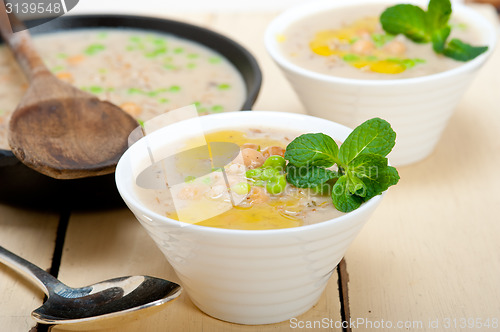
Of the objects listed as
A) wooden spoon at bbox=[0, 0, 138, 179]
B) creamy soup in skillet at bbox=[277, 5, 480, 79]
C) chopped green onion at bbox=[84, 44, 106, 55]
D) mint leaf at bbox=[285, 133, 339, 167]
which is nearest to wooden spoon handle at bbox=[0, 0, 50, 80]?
wooden spoon at bbox=[0, 0, 138, 179]

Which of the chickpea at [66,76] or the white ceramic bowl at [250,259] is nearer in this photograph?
the white ceramic bowl at [250,259]

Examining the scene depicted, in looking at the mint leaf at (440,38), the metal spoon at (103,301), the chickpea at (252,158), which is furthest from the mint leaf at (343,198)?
the mint leaf at (440,38)

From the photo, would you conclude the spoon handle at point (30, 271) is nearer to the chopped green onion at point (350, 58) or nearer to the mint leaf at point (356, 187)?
the mint leaf at point (356, 187)

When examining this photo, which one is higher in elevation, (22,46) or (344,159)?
(344,159)

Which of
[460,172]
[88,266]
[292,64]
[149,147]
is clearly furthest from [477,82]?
[88,266]

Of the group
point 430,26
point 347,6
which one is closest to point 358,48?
point 430,26

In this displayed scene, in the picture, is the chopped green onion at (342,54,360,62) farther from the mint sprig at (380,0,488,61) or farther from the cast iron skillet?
the cast iron skillet

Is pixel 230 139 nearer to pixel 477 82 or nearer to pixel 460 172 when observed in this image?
pixel 460 172

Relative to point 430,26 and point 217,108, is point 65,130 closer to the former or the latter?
point 217,108
